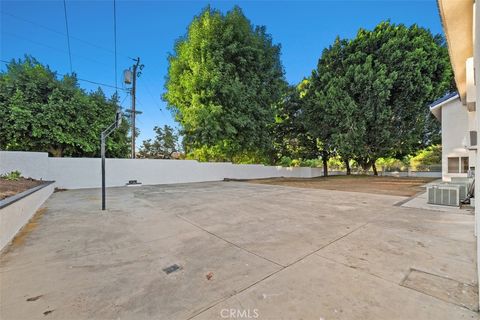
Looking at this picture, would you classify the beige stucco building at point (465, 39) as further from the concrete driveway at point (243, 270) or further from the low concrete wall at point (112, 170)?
the low concrete wall at point (112, 170)

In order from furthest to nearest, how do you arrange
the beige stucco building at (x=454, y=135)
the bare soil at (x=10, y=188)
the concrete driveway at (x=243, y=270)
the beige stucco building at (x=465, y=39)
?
the beige stucco building at (x=454, y=135), the bare soil at (x=10, y=188), the beige stucco building at (x=465, y=39), the concrete driveway at (x=243, y=270)

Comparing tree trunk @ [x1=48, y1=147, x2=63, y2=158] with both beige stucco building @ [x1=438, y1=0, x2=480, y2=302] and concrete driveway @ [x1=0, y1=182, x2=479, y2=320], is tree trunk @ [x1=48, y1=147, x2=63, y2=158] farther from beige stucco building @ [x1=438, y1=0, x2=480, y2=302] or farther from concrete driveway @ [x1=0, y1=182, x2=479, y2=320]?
beige stucco building @ [x1=438, y1=0, x2=480, y2=302]

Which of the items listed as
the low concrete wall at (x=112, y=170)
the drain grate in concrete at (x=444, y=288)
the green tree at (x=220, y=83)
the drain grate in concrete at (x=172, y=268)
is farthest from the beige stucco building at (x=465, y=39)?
the low concrete wall at (x=112, y=170)

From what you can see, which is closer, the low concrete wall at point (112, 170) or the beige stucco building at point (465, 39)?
the beige stucco building at point (465, 39)

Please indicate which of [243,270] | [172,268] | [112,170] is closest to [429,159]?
[243,270]

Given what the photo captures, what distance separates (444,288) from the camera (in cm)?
196

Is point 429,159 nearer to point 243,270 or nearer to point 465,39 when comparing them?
point 465,39

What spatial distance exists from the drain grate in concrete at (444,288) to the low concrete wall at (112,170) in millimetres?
13295

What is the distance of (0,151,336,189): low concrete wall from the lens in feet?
29.8

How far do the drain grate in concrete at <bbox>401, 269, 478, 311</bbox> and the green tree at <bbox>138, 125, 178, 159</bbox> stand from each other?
77.5 ft

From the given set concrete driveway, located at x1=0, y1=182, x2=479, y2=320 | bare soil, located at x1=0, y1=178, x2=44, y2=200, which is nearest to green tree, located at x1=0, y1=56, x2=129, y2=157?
bare soil, located at x1=0, y1=178, x2=44, y2=200

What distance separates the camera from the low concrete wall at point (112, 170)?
908 centimetres

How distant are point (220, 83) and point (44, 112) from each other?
378 inches

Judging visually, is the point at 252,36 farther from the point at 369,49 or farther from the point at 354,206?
the point at 354,206
